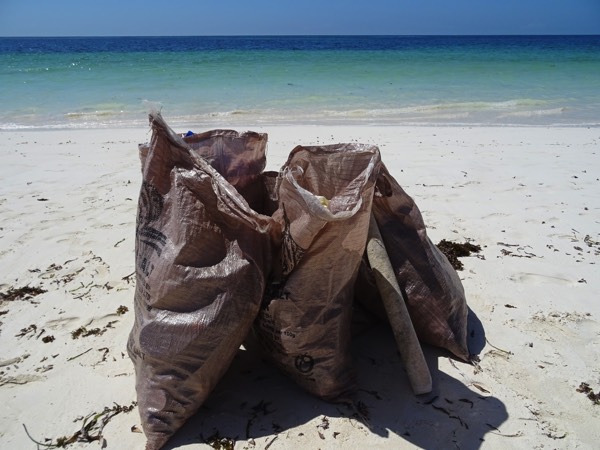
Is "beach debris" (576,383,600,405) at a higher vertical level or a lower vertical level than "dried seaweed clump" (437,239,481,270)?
lower

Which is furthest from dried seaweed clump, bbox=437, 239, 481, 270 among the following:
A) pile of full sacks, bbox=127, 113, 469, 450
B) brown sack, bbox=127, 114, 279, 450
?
brown sack, bbox=127, 114, 279, 450

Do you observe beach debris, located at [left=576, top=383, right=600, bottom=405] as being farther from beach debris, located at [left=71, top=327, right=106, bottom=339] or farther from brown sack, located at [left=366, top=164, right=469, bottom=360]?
beach debris, located at [left=71, top=327, right=106, bottom=339]

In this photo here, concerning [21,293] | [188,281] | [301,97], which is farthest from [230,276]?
[301,97]

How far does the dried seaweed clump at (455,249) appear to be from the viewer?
2924 mm

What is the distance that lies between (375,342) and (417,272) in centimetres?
39

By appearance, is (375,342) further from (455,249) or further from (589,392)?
(455,249)

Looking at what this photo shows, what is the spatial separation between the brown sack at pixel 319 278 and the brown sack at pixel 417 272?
270 millimetres

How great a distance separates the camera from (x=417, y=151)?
5844mm

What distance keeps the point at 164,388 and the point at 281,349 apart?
436mm

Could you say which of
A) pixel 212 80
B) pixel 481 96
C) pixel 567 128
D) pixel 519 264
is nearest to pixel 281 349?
pixel 519 264

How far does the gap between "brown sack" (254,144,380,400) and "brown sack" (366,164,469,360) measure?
0.88 ft

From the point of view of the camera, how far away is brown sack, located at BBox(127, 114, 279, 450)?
164 cm

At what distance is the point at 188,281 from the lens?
1.64 metres

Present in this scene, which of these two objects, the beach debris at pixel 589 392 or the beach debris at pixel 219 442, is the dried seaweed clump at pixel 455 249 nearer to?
the beach debris at pixel 589 392
